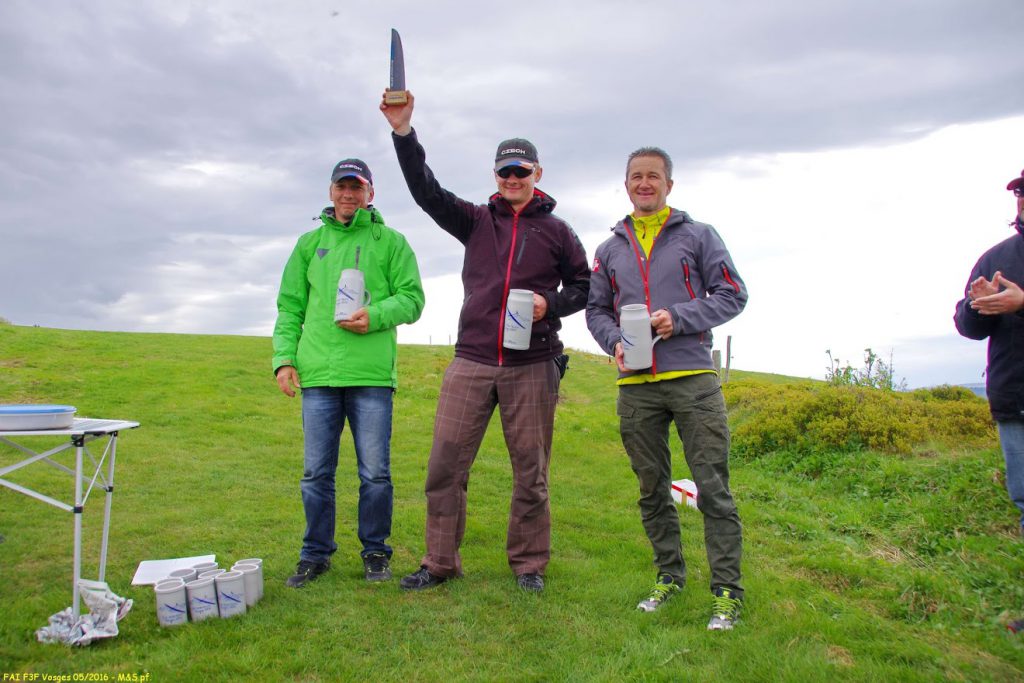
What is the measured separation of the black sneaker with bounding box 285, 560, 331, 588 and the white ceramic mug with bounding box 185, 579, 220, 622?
0.57 metres

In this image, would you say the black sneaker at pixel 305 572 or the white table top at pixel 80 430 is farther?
the black sneaker at pixel 305 572

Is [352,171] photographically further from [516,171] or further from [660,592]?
[660,592]

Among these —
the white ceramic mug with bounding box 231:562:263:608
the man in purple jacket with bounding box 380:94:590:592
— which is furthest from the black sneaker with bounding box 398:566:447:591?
the white ceramic mug with bounding box 231:562:263:608

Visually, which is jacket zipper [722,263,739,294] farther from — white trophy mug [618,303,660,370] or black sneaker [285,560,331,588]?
black sneaker [285,560,331,588]

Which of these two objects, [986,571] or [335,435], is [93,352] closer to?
[335,435]

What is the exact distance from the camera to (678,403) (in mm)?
3848

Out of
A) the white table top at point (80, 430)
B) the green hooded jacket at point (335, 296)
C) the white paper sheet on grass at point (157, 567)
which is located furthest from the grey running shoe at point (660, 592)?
the white table top at point (80, 430)

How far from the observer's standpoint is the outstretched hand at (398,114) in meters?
4.04

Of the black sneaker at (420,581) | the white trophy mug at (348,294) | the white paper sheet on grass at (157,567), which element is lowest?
the white paper sheet on grass at (157,567)

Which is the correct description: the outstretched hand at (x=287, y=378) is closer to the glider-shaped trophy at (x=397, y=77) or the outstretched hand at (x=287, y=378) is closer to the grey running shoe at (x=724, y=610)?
the glider-shaped trophy at (x=397, y=77)

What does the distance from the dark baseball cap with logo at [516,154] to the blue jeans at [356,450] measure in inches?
62.3

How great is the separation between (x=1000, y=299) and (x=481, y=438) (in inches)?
110

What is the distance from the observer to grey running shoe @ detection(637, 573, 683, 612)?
3969 mm

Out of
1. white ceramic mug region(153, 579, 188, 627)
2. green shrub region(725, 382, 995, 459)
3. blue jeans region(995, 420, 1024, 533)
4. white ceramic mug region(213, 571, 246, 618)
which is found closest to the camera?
blue jeans region(995, 420, 1024, 533)
